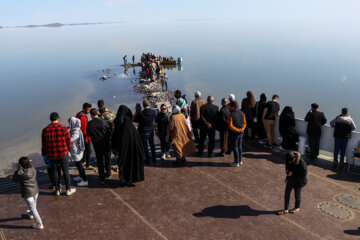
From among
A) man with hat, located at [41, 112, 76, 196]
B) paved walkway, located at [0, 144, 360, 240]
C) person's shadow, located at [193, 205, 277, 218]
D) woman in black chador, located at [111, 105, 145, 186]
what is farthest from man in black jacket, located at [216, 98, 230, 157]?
man with hat, located at [41, 112, 76, 196]

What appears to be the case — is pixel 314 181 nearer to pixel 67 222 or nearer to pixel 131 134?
pixel 131 134

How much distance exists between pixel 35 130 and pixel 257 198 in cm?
1423

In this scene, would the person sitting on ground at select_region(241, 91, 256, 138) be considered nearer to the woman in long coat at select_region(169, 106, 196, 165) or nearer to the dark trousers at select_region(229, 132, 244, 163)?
the dark trousers at select_region(229, 132, 244, 163)

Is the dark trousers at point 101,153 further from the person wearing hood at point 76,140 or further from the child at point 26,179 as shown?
the child at point 26,179

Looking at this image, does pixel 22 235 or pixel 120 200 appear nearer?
pixel 22 235

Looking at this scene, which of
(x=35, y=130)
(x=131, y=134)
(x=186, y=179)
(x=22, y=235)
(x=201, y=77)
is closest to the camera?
(x=22, y=235)

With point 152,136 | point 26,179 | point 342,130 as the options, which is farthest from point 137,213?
point 342,130

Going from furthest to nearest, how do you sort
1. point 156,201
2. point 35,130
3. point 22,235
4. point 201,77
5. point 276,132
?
point 201,77
point 35,130
point 276,132
point 156,201
point 22,235

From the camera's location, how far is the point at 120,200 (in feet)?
20.4

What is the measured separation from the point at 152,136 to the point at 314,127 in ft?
14.3

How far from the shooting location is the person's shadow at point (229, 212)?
18.4 ft

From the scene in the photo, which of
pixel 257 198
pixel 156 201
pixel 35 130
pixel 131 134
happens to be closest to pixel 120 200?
pixel 156 201

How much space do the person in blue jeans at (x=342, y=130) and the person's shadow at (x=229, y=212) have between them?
10.2ft

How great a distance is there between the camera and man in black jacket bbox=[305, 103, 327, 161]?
7652mm
